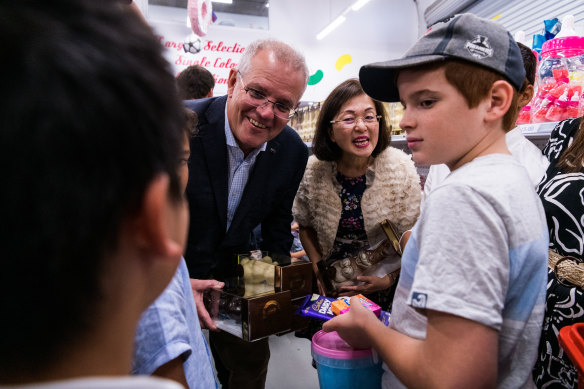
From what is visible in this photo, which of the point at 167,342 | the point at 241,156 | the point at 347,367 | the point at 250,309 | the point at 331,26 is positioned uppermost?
the point at 331,26

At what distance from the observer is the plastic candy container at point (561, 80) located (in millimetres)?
1601

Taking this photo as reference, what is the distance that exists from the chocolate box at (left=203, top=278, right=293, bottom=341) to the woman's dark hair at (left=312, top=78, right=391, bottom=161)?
1.07 meters

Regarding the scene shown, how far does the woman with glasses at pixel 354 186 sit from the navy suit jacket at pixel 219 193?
348 millimetres

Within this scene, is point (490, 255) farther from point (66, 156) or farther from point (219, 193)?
point (219, 193)

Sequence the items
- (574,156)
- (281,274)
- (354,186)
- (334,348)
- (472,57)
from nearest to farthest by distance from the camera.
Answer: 1. (472,57)
2. (334,348)
3. (574,156)
4. (281,274)
5. (354,186)

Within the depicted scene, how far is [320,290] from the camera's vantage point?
85.4 inches

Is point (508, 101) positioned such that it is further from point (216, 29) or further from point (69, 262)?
point (216, 29)

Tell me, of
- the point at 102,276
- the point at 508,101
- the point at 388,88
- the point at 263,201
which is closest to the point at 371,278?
the point at 263,201

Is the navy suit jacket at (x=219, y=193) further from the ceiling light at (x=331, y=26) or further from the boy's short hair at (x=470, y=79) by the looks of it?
the ceiling light at (x=331, y=26)

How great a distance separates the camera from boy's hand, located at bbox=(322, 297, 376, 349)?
0.97 m

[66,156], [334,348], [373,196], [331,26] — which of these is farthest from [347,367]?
[331,26]

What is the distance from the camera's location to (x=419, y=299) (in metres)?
0.73

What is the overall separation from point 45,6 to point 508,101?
90cm

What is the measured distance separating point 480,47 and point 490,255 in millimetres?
477
